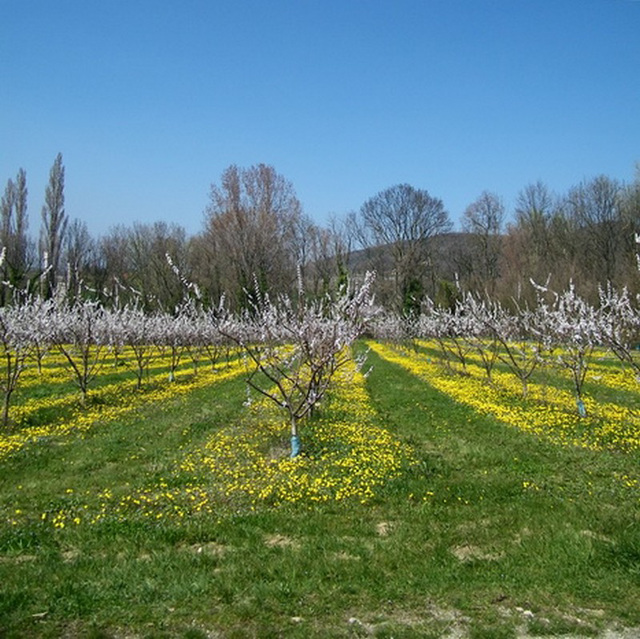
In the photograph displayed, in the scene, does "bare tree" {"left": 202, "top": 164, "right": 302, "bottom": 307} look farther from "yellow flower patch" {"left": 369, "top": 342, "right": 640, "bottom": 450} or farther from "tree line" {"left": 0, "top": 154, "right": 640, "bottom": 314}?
"yellow flower patch" {"left": 369, "top": 342, "right": 640, "bottom": 450}

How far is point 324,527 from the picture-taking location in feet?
24.9

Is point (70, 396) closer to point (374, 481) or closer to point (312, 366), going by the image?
point (312, 366)

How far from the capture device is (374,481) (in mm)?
9422

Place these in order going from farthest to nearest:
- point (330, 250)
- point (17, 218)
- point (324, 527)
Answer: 1. point (330, 250)
2. point (17, 218)
3. point (324, 527)

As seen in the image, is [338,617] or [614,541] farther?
[614,541]

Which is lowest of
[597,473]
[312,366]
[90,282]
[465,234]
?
[597,473]

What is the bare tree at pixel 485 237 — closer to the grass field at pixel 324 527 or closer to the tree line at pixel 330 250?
the tree line at pixel 330 250

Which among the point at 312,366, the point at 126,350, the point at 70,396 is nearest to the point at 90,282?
the point at 126,350

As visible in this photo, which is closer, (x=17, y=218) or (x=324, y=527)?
(x=324, y=527)

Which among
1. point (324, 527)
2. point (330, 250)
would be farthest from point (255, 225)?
point (324, 527)

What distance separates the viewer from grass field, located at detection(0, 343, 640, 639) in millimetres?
5320

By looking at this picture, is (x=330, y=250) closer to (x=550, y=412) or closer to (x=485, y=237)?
(x=485, y=237)

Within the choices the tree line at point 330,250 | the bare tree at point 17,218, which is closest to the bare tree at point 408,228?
the tree line at point 330,250

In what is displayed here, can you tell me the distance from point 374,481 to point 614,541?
3.88 m
